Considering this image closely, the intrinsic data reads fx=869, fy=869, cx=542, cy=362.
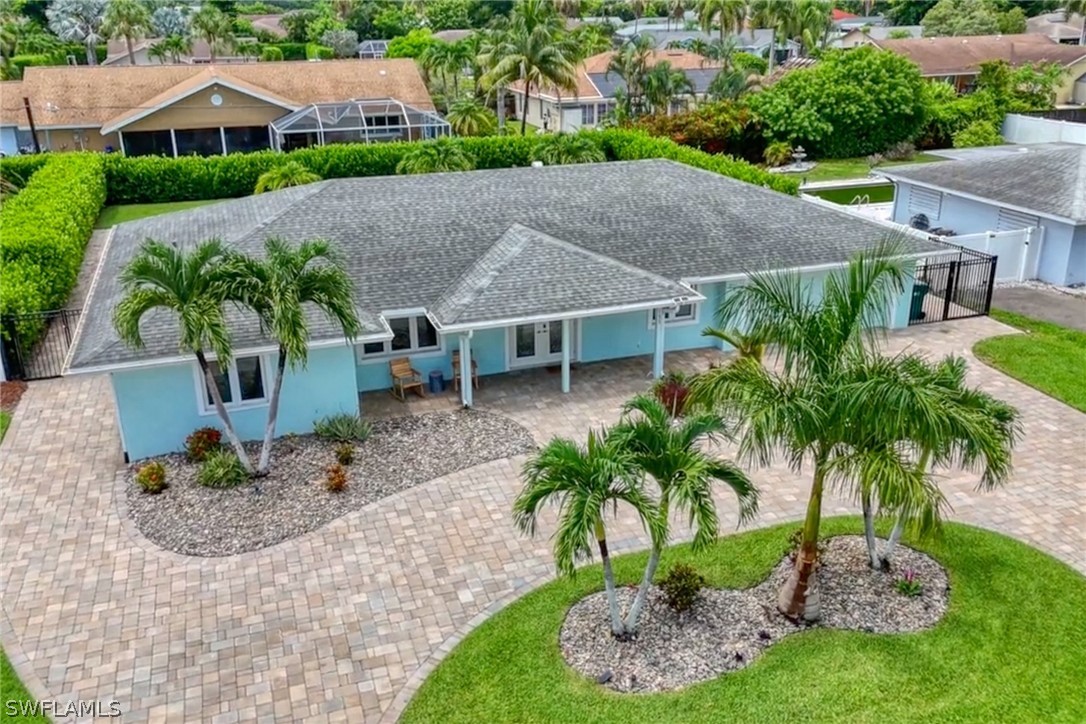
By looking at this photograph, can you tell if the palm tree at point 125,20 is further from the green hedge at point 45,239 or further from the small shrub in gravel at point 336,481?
the small shrub in gravel at point 336,481

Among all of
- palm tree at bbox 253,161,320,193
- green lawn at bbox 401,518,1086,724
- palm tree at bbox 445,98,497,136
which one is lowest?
green lawn at bbox 401,518,1086,724

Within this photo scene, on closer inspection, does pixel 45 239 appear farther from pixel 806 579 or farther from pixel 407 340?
pixel 806 579

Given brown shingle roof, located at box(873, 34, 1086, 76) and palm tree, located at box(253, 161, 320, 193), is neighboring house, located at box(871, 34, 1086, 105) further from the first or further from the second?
palm tree, located at box(253, 161, 320, 193)

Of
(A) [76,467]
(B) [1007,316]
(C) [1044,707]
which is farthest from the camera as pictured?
(B) [1007,316]

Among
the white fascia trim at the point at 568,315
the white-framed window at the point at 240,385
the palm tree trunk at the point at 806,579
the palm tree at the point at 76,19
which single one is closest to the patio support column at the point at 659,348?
the white fascia trim at the point at 568,315

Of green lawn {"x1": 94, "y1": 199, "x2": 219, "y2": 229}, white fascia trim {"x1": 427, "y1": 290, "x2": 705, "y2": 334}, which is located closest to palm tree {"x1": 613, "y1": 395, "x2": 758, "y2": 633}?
white fascia trim {"x1": 427, "y1": 290, "x2": 705, "y2": 334}

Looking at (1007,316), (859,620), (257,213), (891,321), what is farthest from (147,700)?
(1007,316)

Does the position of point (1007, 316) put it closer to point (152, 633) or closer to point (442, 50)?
point (152, 633)
